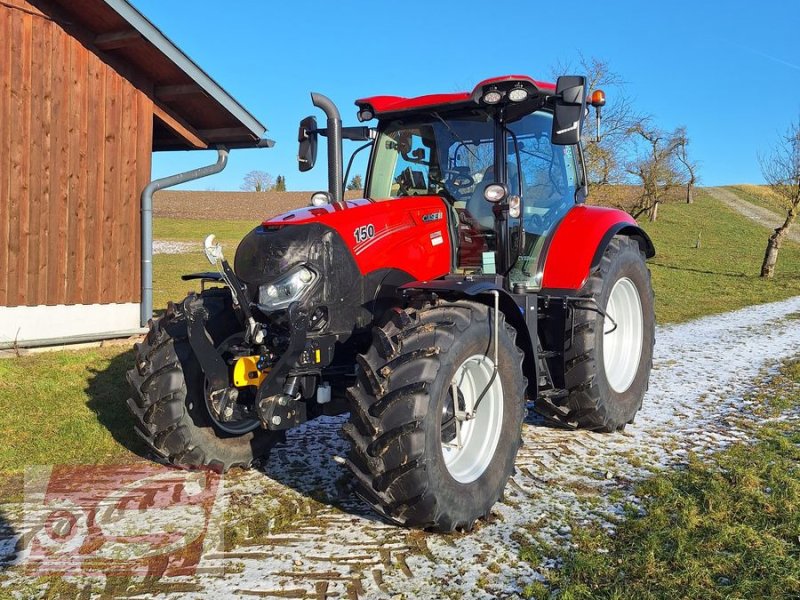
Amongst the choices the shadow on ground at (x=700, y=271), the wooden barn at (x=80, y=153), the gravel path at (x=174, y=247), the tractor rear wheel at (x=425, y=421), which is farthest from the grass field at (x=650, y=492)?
the gravel path at (x=174, y=247)

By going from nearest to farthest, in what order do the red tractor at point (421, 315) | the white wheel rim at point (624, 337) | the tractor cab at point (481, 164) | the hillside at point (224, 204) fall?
the red tractor at point (421, 315), the tractor cab at point (481, 164), the white wheel rim at point (624, 337), the hillside at point (224, 204)

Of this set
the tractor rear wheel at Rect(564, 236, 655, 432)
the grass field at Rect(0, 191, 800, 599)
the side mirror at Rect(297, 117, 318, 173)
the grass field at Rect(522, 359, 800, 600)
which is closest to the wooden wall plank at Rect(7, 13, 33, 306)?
the grass field at Rect(0, 191, 800, 599)

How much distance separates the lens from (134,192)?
29.3 ft

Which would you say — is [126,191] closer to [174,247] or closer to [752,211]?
[174,247]

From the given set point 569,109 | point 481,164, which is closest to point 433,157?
point 481,164

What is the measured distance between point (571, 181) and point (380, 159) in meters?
1.53

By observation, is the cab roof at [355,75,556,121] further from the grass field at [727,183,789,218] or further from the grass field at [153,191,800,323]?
the grass field at [727,183,789,218]

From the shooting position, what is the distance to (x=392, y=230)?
13.4ft

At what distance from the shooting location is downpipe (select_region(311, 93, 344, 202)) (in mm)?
4285

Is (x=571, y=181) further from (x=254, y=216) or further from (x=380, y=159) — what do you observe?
(x=254, y=216)

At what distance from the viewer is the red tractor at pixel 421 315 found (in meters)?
3.29

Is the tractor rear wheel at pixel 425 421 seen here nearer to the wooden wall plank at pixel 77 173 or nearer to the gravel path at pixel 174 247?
the wooden wall plank at pixel 77 173

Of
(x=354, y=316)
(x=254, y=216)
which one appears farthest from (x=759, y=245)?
(x=354, y=316)

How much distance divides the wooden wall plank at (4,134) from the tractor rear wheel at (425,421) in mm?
5924
